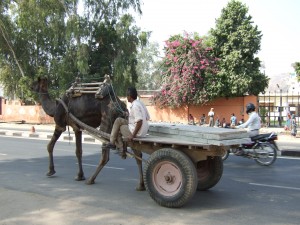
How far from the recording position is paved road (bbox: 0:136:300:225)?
5.32 m

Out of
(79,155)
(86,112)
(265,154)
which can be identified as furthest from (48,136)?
(265,154)

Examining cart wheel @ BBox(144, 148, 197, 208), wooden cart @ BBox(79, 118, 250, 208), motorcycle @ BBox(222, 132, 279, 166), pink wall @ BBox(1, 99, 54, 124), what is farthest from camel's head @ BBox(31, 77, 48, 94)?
pink wall @ BBox(1, 99, 54, 124)

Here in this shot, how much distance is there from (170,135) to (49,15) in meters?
29.9

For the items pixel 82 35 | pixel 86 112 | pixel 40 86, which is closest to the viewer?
pixel 86 112

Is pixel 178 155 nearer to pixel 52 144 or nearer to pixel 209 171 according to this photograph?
pixel 209 171

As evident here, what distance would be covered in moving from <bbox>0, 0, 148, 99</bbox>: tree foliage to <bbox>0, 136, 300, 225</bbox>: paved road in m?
23.3

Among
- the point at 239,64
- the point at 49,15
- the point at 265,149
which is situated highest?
the point at 49,15

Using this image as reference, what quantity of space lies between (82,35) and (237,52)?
13392 millimetres

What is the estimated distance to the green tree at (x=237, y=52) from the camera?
27.1 meters

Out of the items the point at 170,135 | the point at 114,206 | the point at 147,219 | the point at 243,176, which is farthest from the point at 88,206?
the point at 243,176

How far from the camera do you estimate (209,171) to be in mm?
6957

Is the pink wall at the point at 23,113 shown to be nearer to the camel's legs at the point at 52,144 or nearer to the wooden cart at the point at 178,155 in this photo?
the camel's legs at the point at 52,144

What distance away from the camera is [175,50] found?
2942 cm

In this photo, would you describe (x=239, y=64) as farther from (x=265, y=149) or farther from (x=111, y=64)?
(x=265, y=149)
